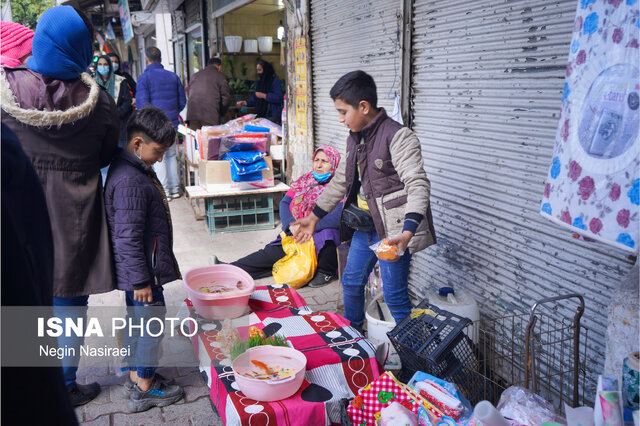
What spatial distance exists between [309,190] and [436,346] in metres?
2.79

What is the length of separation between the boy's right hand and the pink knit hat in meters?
1.48

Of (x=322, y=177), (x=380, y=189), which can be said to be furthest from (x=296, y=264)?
(x=380, y=189)

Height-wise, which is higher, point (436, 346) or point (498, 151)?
point (498, 151)

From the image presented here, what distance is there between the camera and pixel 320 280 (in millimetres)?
5125

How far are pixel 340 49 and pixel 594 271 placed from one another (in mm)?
3869

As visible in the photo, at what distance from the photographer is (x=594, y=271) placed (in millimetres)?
2824

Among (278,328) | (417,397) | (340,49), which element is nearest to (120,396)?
(278,328)

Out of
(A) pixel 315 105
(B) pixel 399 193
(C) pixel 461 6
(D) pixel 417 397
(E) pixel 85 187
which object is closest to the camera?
(D) pixel 417 397

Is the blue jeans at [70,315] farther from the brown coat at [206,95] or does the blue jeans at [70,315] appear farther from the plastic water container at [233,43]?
the plastic water container at [233,43]

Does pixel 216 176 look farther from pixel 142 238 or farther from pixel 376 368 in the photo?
pixel 376 368

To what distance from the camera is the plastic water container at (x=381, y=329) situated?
135 inches

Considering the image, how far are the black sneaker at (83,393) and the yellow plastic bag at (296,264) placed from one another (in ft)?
6.95

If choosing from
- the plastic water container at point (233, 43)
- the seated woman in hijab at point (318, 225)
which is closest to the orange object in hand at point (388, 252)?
the seated woman in hijab at point (318, 225)

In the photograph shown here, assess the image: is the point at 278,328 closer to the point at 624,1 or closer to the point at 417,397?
the point at 417,397
